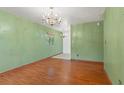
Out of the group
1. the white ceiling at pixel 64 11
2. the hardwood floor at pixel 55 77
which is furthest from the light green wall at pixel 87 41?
the hardwood floor at pixel 55 77

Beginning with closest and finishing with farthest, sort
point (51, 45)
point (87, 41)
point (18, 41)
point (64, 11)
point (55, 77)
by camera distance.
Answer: point (55, 77), point (64, 11), point (18, 41), point (87, 41), point (51, 45)

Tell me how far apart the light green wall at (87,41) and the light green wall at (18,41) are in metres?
2.26

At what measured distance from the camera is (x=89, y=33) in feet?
21.5

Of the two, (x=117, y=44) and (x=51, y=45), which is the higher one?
(x=117, y=44)

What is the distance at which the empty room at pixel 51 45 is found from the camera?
3.59 metres

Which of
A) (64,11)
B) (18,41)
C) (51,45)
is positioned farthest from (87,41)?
(18,41)

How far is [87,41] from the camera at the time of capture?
665 cm

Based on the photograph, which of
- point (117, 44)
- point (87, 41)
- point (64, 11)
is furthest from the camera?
point (87, 41)

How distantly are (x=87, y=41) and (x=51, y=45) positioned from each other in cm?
324

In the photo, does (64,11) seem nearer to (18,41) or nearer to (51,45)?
(18,41)

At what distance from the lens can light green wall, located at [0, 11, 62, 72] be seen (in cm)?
408
